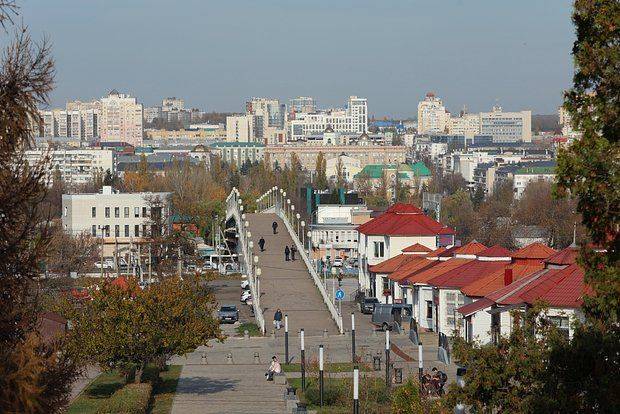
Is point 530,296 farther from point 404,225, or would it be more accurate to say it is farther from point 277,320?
point 404,225

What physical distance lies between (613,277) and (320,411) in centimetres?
1629

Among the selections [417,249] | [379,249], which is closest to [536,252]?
[417,249]

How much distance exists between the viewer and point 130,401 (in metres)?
27.8

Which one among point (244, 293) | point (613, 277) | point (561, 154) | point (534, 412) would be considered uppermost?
point (561, 154)

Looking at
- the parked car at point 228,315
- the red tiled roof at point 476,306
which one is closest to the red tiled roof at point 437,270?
the parked car at point 228,315

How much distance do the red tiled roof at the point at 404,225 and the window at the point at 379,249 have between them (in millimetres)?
522

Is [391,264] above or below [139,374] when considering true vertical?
above

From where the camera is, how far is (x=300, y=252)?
2269 inches

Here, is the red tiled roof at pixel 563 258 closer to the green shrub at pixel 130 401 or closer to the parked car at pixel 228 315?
the green shrub at pixel 130 401

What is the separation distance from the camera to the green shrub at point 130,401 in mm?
26734

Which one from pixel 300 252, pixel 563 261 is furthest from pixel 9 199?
pixel 300 252

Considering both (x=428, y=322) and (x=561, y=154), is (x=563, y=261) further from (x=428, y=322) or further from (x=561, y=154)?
(x=561, y=154)

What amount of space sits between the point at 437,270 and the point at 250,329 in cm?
639

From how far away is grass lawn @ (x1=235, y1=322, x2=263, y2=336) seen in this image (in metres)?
45.9
